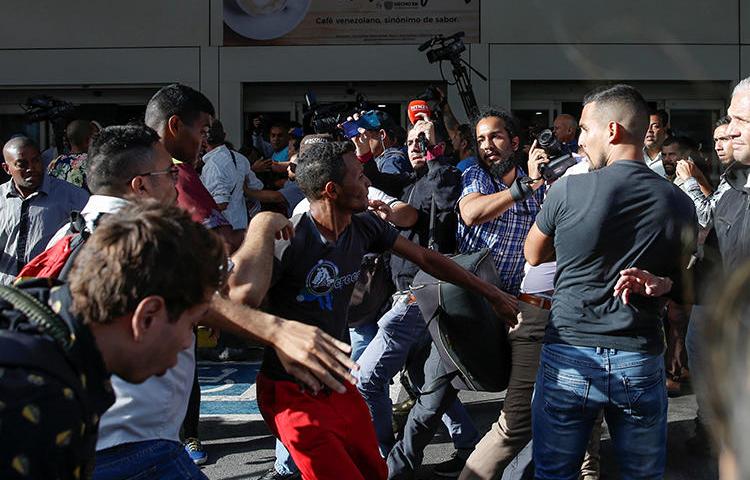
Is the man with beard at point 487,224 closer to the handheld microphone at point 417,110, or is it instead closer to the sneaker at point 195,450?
the sneaker at point 195,450

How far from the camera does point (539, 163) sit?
428 centimetres

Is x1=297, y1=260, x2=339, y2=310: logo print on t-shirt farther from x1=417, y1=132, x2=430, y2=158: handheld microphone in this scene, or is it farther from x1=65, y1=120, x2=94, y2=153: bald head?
x1=65, y1=120, x2=94, y2=153: bald head

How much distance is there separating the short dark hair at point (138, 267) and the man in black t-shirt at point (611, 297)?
6.08 ft

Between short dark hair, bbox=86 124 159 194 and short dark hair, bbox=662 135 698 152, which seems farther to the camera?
short dark hair, bbox=662 135 698 152

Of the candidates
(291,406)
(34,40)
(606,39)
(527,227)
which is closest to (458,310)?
(527,227)

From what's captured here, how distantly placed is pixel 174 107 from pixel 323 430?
1461 millimetres

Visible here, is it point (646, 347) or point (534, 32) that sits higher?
point (534, 32)

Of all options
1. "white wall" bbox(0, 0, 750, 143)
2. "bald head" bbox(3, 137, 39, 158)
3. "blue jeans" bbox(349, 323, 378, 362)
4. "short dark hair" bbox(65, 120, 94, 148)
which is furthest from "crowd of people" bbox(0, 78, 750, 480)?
"white wall" bbox(0, 0, 750, 143)

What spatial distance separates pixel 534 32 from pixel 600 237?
1040 cm

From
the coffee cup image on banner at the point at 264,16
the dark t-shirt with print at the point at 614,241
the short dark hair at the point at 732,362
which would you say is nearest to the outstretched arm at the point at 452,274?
the dark t-shirt with print at the point at 614,241

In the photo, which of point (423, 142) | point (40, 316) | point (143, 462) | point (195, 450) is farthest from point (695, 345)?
point (40, 316)

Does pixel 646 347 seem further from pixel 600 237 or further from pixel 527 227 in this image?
pixel 527 227

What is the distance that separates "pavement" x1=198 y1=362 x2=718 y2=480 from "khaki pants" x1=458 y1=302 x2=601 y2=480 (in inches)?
11.0

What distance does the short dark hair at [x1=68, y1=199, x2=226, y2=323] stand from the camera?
5.20 feet
